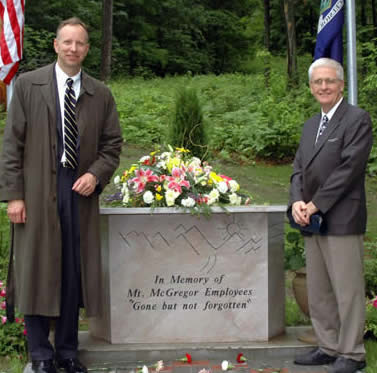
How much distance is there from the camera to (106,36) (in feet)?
80.2

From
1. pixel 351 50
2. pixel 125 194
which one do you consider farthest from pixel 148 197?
pixel 351 50

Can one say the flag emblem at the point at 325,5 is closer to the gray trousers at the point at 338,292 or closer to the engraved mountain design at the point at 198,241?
the engraved mountain design at the point at 198,241

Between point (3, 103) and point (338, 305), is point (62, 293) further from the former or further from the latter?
point (3, 103)

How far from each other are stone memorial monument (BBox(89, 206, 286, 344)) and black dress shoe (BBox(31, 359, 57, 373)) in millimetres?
614

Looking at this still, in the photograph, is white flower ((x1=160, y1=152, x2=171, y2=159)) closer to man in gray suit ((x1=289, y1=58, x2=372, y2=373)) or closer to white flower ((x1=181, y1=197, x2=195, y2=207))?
white flower ((x1=181, y1=197, x2=195, y2=207))

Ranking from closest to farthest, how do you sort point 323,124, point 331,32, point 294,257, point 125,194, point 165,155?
point 323,124 < point 125,194 < point 165,155 < point 294,257 < point 331,32

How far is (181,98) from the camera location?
591 cm

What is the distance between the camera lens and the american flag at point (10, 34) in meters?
6.81

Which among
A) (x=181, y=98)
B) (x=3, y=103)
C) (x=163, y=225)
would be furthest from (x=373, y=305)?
(x=3, y=103)

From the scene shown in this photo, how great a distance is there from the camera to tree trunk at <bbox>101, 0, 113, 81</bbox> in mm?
24359

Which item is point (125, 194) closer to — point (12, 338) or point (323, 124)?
point (12, 338)

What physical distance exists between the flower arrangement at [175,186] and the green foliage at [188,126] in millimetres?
538

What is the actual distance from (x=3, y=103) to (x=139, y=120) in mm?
3465

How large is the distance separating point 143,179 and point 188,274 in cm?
75
